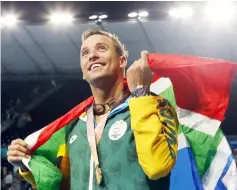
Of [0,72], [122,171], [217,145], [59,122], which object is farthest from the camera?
[0,72]

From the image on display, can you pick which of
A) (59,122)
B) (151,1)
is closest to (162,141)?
(59,122)

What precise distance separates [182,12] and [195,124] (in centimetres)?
457

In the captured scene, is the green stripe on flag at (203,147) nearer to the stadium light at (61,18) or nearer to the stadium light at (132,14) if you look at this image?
the stadium light at (132,14)

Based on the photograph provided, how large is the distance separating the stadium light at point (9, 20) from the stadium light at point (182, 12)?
2.05 meters

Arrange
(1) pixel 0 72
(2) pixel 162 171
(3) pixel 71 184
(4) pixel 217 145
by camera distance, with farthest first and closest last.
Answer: (1) pixel 0 72, (4) pixel 217 145, (3) pixel 71 184, (2) pixel 162 171

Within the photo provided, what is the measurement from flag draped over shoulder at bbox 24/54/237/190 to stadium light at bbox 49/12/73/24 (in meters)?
4.64

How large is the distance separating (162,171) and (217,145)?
0.50 m

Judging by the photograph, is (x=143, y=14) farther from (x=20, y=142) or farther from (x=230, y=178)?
(x=20, y=142)

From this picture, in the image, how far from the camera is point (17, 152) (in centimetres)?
135

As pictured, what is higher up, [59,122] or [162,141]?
[59,122]

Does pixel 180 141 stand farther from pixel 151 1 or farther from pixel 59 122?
pixel 151 1

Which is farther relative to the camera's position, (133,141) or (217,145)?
(217,145)

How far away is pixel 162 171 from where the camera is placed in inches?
42.8

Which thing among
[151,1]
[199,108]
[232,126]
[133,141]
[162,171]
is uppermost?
[151,1]
